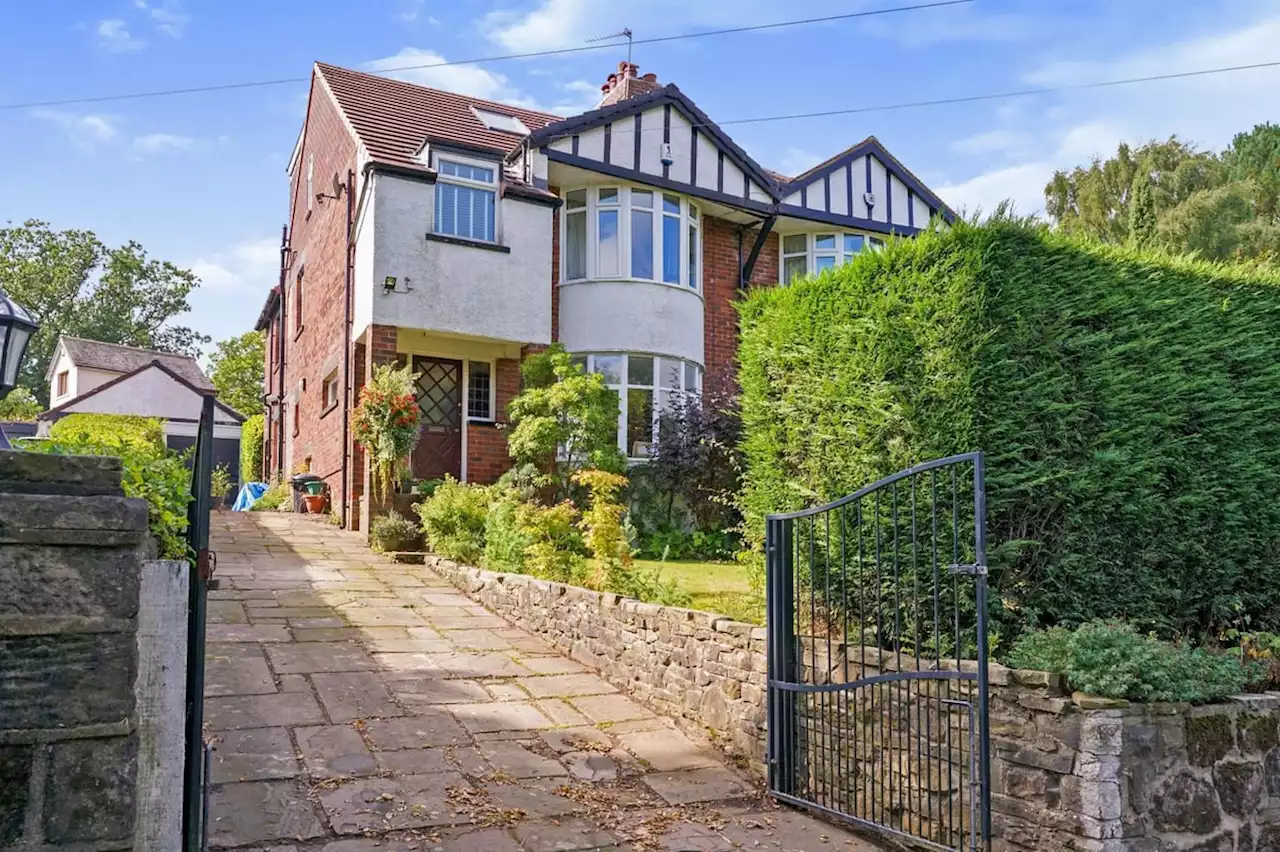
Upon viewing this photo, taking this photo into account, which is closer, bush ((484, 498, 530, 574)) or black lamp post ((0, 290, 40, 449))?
black lamp post ((0, 290, 40, 449))

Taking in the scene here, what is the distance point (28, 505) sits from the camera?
2.68 meters

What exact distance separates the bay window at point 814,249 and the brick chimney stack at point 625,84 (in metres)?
4.24

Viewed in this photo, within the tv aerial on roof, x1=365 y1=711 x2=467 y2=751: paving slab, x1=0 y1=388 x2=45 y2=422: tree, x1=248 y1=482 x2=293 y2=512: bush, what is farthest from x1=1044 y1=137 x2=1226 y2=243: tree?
x1=0 y1=388 x2=45 y2=422: tree

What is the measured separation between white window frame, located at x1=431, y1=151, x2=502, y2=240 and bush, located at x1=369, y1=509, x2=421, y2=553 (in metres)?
4.37

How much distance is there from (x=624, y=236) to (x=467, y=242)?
270cm

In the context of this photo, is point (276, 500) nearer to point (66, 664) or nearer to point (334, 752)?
point (334, 752)

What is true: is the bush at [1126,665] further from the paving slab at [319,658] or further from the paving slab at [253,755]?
the paving slab at [319,658]

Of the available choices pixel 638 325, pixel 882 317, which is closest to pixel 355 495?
pixel 638 325

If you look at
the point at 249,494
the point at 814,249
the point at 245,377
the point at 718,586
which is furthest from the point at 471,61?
the point at 245,377

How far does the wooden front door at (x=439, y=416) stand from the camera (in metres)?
15.1

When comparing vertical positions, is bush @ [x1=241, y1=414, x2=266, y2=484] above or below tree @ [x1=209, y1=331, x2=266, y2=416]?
below

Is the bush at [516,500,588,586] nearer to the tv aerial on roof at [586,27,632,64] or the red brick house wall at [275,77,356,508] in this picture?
the red brick house wall at [275,77,356,508]

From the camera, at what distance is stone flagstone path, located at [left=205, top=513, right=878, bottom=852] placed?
4562 millimetres

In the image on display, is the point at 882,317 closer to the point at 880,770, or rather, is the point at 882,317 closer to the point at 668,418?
the point at 880,770
